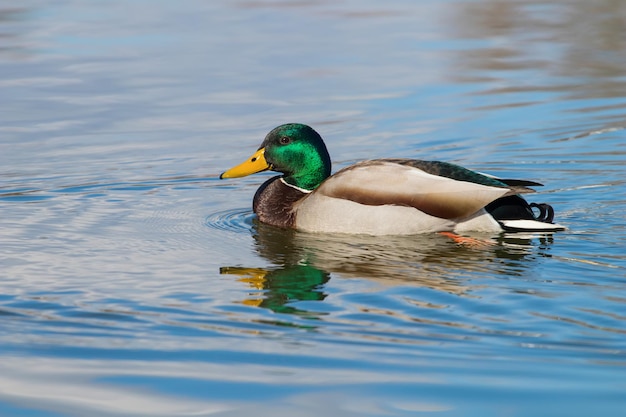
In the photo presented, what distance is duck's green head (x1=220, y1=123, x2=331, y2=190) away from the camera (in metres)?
9.25

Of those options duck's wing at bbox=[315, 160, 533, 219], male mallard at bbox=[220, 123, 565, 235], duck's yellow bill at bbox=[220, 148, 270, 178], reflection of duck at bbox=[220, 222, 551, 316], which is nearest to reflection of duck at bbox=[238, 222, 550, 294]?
reflection of duck at bbox=[220, 222, 551, 316]

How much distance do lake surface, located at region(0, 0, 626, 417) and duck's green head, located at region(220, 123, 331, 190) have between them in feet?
1.47

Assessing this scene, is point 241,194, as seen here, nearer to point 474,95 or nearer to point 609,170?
point 609,170

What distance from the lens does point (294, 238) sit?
343 inches

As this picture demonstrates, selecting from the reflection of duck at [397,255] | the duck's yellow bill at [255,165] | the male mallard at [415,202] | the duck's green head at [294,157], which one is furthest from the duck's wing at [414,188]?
the duck's yellow bill at [255,165]

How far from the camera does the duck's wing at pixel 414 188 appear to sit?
841 cm

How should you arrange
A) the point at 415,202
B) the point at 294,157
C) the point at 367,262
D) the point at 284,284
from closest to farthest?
the point at 284,284, the point at 367,262, the point at 415,202, the point at 294,157

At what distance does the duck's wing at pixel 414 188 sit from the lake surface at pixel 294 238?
0.32 metres

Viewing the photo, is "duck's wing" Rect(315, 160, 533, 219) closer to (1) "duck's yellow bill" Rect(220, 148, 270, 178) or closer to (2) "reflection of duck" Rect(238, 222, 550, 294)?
(2) "reflection of duck" Rect(238, 222, 550, 294)

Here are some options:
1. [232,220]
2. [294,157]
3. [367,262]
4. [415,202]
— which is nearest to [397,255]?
[367,262]

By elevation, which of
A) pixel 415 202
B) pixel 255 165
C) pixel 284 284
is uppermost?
pixel 255 165

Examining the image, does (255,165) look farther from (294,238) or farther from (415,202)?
(415,202)

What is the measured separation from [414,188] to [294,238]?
0.94m

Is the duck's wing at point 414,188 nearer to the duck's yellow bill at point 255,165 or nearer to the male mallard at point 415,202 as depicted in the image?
the male mallard at point 415,202
